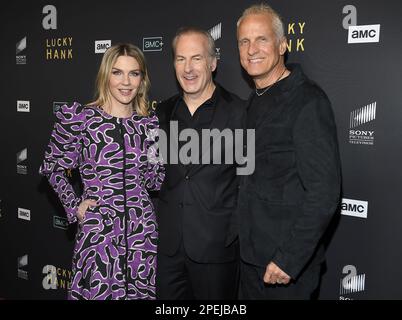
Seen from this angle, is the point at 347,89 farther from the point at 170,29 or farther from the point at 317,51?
the point at 170,29

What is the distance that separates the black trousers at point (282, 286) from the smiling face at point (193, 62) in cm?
85

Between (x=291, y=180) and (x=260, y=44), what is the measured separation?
587mm

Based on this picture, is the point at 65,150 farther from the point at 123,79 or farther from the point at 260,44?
the point at 260,44

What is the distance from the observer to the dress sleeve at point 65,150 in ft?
6.99

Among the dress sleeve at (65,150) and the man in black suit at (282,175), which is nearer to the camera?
the man in black suit at (282,175)

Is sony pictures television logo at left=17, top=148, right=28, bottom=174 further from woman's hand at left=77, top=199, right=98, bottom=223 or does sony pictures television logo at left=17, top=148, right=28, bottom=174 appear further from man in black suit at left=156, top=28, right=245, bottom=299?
man in black suit at left=156, top=28, right=245, bottom=299

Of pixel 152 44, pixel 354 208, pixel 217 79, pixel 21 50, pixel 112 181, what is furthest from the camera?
pixel 21 50

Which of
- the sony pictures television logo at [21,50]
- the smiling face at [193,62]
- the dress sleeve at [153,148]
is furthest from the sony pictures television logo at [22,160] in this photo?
the smiling face at [193,62]

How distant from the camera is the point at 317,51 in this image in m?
2.20

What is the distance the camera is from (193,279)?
2.03 m

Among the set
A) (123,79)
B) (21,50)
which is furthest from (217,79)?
(21,50)

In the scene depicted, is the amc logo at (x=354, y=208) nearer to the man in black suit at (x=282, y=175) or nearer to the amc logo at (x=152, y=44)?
the man in black suit at (x=282, y=175)

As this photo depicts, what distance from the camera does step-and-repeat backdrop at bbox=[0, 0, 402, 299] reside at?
207cm

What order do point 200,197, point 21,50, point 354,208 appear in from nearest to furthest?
point 200,197
point 354,208
point 21,50
